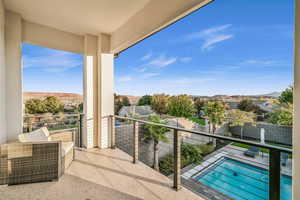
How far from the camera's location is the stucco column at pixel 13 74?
2.85m

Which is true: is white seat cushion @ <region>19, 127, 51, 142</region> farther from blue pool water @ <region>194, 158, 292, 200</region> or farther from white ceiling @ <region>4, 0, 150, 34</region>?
blue pool water @ <region>194, 158, 292, 200</region>

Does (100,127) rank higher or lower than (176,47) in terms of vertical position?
lower

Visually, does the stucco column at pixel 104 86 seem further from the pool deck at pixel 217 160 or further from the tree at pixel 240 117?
the tree at pixel 240 117

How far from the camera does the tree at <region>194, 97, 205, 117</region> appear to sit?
456 centimetres

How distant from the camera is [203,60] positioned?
32.1ft

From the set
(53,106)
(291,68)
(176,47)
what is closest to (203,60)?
(176,47)

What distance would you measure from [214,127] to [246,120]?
72cm

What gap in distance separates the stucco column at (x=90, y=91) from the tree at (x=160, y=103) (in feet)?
8.24

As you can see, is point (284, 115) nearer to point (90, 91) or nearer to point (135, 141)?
point (135, 141)

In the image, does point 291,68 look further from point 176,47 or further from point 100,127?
point 176,47

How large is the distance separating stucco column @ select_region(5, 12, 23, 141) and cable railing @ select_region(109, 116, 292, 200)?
183cm

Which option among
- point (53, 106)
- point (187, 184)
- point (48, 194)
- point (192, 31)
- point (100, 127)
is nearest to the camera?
point (48, 194)

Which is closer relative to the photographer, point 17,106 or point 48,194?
point 48,194

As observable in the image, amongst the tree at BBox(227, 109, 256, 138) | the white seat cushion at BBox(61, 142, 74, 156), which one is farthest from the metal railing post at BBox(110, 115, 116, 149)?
the tree at BBox(227, 109, 256, 138)
